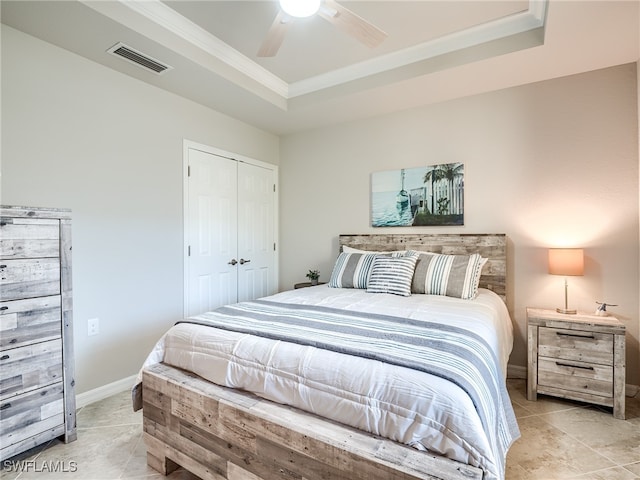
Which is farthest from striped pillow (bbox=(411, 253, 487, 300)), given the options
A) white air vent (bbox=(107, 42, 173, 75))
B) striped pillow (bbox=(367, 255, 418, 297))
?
white air vent (bbox=(107, 42, 173, 75))

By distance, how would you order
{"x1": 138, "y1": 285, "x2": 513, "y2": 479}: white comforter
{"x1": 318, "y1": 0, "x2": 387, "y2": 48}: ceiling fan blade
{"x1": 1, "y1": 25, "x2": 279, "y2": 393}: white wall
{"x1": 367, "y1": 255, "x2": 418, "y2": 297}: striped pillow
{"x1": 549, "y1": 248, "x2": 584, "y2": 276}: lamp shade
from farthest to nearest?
{"x1": 367, "y1": 255, "x2": 418, "y2": 297}: striped pillow, {"x1": 549, "y1": 248, "x2": 584, "y2": 276}: lamp shade, {"x1": 1, "y1": 25, "x2": 279, "y2": 393}: white wall, {"x1": 318, "y1": 0, "x2": 387, "y2": 48}: ceiling fan blade, {"x1": 138, "y1": 285, "x2": 513, "y2": 479}: white comforter

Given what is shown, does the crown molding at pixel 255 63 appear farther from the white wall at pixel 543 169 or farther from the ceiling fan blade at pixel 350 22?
the ceiling fan blade at pixel 350 22

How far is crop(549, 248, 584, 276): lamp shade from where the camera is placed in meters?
2.34

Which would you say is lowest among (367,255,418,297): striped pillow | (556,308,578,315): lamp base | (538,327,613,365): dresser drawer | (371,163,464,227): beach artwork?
(538,327,613,365): dresser drawer

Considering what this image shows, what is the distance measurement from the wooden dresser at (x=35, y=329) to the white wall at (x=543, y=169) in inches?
104

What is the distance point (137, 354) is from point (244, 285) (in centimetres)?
130

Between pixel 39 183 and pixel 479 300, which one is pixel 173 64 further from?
pixel 479 300

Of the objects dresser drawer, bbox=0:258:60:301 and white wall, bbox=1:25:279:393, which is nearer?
dresser drawer, bbox=0:258:60:301

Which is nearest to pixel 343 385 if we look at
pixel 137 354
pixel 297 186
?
pixel 137 354

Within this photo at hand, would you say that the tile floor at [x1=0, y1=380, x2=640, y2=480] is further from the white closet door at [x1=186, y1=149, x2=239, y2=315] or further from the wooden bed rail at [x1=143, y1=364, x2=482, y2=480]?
the white closet door at [x1=186, y1=149, x2=239, y2=315]

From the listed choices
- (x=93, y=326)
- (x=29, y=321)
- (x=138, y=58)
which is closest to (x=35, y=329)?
(x=29, y=321)

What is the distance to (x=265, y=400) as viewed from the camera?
1343mm

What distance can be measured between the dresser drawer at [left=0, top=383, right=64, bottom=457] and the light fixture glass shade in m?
2.43

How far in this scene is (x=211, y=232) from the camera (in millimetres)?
3316
